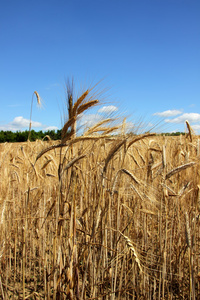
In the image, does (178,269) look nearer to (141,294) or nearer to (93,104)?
(141,294)

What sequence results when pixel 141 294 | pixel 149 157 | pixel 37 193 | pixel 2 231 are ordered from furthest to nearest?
pixel 37 193 < pixel 149 157 < pixel 2 231 < pixel 141 294

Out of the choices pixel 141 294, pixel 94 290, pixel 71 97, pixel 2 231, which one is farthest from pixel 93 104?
pixel 141 294

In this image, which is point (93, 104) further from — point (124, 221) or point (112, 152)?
point (124, 221)

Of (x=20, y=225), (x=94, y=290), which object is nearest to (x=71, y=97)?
(x=94, y=290)

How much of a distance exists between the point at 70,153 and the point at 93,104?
1.14ft

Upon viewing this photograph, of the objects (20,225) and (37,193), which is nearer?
(20,225)

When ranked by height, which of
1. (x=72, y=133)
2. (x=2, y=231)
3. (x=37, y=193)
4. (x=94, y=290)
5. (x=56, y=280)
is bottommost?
(x=94, y=290)

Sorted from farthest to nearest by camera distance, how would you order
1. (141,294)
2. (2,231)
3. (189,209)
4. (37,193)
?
(37,193) → (189,209) → (2,231) → (141,294)

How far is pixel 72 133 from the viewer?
4.72 feet

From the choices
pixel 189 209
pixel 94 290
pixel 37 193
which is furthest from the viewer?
pixel 37 193

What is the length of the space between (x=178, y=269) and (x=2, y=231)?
157 centimetres

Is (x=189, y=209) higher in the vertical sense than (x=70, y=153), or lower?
lower

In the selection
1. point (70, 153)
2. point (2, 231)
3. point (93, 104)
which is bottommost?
point (2, 231)

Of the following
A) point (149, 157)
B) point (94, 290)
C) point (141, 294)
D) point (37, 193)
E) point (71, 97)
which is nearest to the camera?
point (71, 97)
